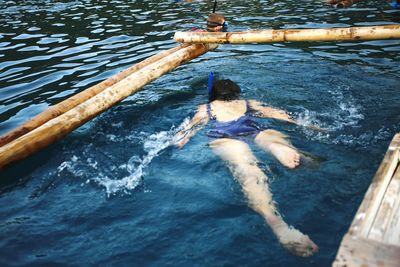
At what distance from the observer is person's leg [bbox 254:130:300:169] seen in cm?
476

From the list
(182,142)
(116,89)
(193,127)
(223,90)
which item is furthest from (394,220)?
(116,89)

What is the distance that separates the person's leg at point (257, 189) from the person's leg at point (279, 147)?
0.26m

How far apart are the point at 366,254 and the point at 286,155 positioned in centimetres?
253

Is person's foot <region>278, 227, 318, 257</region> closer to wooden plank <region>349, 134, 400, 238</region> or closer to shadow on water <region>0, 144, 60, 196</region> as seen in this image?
wooden plank <region>349, 134, 400, 238</region>

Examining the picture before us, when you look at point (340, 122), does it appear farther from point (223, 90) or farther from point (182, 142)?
point (182, 142)

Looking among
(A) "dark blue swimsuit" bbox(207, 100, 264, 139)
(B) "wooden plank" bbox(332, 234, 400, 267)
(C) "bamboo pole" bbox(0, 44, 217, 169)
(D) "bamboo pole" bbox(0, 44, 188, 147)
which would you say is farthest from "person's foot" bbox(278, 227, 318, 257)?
(D) "bamboo pole" bbox(0, 44, 188, 147)

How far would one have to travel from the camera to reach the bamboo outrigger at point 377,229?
2271 mm

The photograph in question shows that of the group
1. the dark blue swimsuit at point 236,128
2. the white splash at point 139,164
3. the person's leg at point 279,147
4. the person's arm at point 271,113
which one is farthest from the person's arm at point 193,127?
the person's leg at point 279,147

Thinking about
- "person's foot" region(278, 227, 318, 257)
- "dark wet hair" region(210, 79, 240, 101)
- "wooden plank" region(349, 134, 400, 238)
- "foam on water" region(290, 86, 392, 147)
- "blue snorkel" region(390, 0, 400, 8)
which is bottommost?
"person's foot" region(278, 227, 318, 257)

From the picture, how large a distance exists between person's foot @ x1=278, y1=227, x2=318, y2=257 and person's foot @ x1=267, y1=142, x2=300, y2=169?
128 centimetres

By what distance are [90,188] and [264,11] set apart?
43.4 ft

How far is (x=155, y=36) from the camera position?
13.1 m

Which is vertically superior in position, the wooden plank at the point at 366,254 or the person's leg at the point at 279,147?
the wooden plank at the point at 366,254

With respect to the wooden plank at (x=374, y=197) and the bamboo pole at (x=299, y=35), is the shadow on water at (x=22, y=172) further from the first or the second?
the wooden plank at (x=374, y=197)
